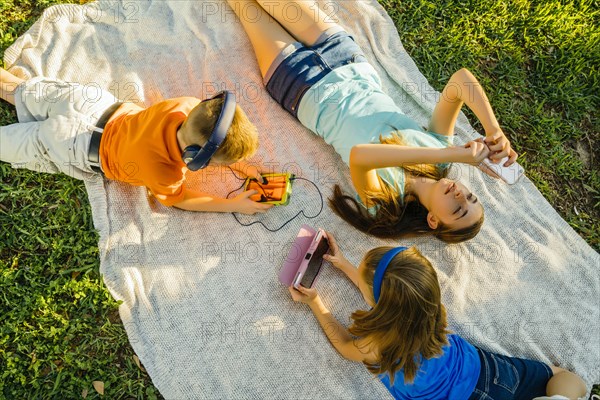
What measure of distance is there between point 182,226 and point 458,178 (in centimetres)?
200

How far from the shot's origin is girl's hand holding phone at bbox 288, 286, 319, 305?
9.49 ft

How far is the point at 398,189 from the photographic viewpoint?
118 inches

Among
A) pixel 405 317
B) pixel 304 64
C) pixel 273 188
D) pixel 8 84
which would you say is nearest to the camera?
pixel 405 317

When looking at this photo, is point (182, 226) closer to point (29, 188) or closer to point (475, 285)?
point (29, 188)

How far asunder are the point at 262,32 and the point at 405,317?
2.24 m

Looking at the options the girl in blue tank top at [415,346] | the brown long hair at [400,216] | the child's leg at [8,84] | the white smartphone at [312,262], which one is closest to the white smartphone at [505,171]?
the brown long hair at [400,216]

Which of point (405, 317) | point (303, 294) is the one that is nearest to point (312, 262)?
point (303, 294)

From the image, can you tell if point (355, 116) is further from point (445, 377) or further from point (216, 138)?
point (445, 377)

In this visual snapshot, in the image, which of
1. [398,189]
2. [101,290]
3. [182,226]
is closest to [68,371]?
[101,290]

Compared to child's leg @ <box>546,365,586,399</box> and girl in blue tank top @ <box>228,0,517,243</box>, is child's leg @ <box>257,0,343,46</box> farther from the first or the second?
child's leg @ <box>546,365,586,399</box>

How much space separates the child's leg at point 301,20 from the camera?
3.34m

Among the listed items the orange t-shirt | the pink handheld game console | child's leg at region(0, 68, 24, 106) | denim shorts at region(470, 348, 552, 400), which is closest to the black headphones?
the orange t-shirt

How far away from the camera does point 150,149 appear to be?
257 cm

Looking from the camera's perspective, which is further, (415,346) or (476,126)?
(476,126)
